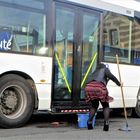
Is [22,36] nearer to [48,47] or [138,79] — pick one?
[48,47]

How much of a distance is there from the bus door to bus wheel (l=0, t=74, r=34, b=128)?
0.87 metres

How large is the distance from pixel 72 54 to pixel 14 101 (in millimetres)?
2108

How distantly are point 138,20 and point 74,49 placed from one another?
3014mm

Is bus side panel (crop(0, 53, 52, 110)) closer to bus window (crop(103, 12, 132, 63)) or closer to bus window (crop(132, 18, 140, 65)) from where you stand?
bus window (crop(103, 12, 132, 63))

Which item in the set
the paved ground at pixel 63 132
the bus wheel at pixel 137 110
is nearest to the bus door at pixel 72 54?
the paved ground at pixel 63 132

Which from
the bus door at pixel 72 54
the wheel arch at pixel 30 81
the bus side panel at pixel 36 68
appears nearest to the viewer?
the bus side panel at pixel 36 68

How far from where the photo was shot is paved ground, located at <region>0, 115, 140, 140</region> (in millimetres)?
9555

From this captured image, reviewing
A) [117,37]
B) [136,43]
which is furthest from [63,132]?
[136,43]

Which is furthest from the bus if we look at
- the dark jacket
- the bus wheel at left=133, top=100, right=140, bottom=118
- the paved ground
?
the dark jacket

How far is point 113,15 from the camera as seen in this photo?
43.5 feet

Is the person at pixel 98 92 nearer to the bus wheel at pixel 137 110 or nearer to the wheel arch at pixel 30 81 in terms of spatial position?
the wheel arch at pixel 30 81

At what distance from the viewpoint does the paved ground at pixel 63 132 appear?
31.3 ft

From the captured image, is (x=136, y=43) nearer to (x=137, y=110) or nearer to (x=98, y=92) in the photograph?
(x=137, y=110)

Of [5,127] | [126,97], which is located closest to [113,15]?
[126,97]
